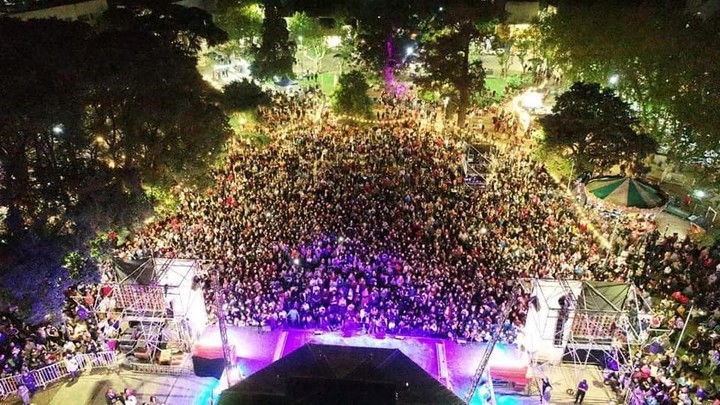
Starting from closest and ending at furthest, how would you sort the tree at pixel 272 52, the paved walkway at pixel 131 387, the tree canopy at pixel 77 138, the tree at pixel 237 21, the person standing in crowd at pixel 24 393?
1. the person standing in crowd at pixel 24 393
2. the tree canopy at pixel 77 138
3. the paved walkway at pixel 131 387
4. the tree at pixel 272 52
5. the tree at pixel 237 21

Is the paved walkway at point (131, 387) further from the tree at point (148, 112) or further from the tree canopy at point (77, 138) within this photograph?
the tree at point (148, 112)

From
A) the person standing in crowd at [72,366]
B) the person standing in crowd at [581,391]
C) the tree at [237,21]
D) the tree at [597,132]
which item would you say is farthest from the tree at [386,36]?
the person standing in crowd at [72,366]

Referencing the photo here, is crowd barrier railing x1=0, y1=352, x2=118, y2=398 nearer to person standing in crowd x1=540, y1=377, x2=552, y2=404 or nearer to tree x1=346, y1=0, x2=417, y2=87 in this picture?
person standing in crowd x1=540, y1=377, x2=552, y2=404

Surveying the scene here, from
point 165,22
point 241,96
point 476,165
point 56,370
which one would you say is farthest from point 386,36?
point 56,370

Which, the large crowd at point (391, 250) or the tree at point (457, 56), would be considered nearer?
the large crowd at point (391, 250)

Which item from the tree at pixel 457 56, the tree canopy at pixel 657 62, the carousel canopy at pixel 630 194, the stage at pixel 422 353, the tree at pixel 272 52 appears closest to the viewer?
the stage at pixel 422 353

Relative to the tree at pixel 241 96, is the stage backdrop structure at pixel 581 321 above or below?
below
